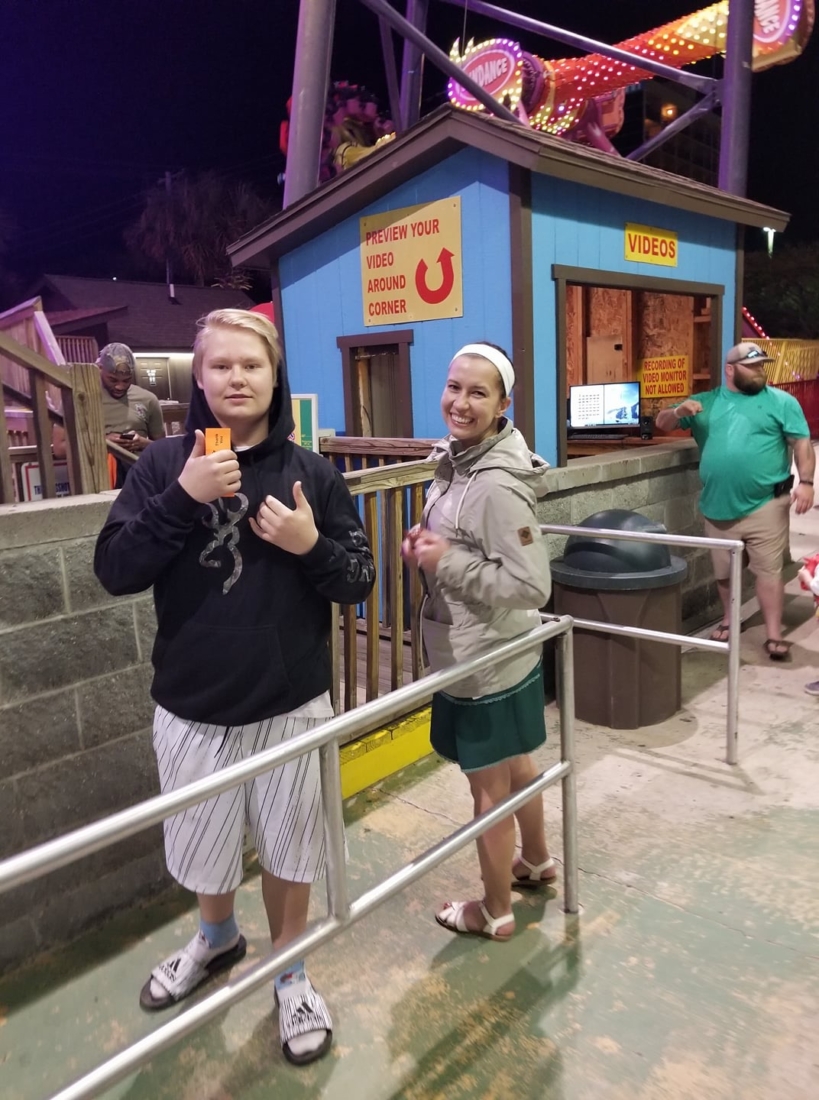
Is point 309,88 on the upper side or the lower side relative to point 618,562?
upper

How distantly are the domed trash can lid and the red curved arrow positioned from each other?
1.68 metres

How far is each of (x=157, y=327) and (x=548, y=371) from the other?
70.6ft

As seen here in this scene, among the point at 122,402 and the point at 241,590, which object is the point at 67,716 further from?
the point at 122,402

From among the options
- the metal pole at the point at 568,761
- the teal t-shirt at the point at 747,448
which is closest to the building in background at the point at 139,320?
the teal t-shirt at the point at 747,448

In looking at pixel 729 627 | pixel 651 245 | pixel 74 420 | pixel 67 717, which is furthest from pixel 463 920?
pixel 651 245

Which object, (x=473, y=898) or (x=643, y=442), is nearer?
(x=473, y=898)

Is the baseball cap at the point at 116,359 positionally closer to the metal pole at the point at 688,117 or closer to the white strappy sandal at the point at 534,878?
the white strappy sandal at the point at 534,878

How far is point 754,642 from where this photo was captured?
557 centimetres

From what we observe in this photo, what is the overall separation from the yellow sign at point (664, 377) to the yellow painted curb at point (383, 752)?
175 inches

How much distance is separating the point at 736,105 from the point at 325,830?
9.04m

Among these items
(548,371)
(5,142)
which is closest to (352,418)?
(548,371)

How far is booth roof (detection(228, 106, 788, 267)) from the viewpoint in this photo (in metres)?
4.38

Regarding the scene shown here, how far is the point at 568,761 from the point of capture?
2.71m

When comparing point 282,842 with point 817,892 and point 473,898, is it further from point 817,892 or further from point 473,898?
point 817,892
